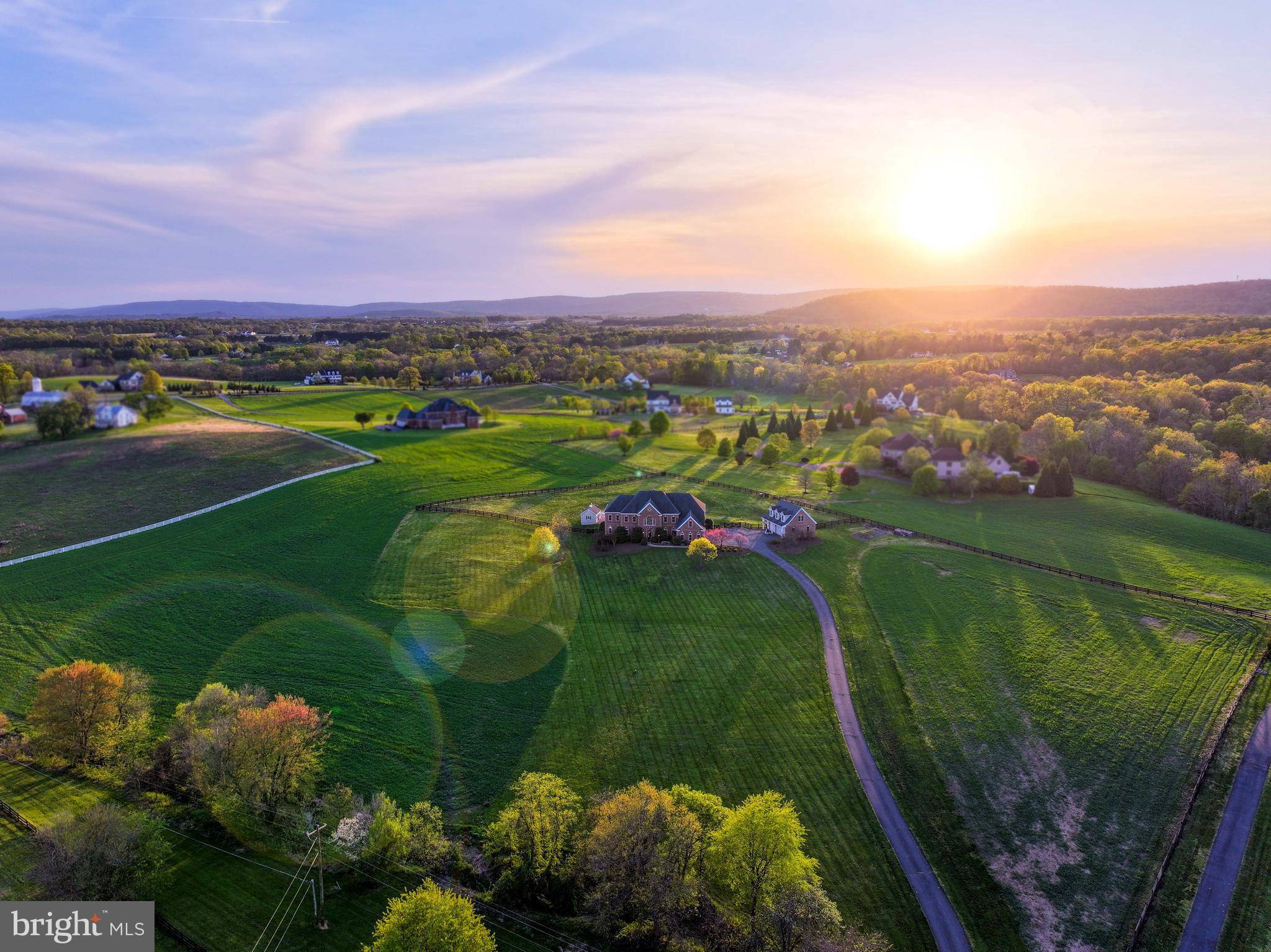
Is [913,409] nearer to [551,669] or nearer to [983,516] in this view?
[983,516]

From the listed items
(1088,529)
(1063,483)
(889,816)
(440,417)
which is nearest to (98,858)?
(889,816)

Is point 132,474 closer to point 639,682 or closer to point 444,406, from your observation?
point 444,406

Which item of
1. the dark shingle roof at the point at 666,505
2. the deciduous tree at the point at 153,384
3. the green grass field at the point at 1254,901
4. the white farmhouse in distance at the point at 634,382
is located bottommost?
the green grass field at the point at 1254,901

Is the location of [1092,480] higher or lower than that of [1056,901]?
higher

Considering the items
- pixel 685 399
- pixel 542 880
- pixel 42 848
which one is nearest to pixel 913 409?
pixel 685 399

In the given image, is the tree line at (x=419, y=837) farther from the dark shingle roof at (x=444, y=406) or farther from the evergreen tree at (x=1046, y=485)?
the dark shingle roof at (x=444, y=406)

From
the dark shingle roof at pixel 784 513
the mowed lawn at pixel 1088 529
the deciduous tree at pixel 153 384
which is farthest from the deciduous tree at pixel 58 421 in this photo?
the dark shingle roof at pixel 784 513
